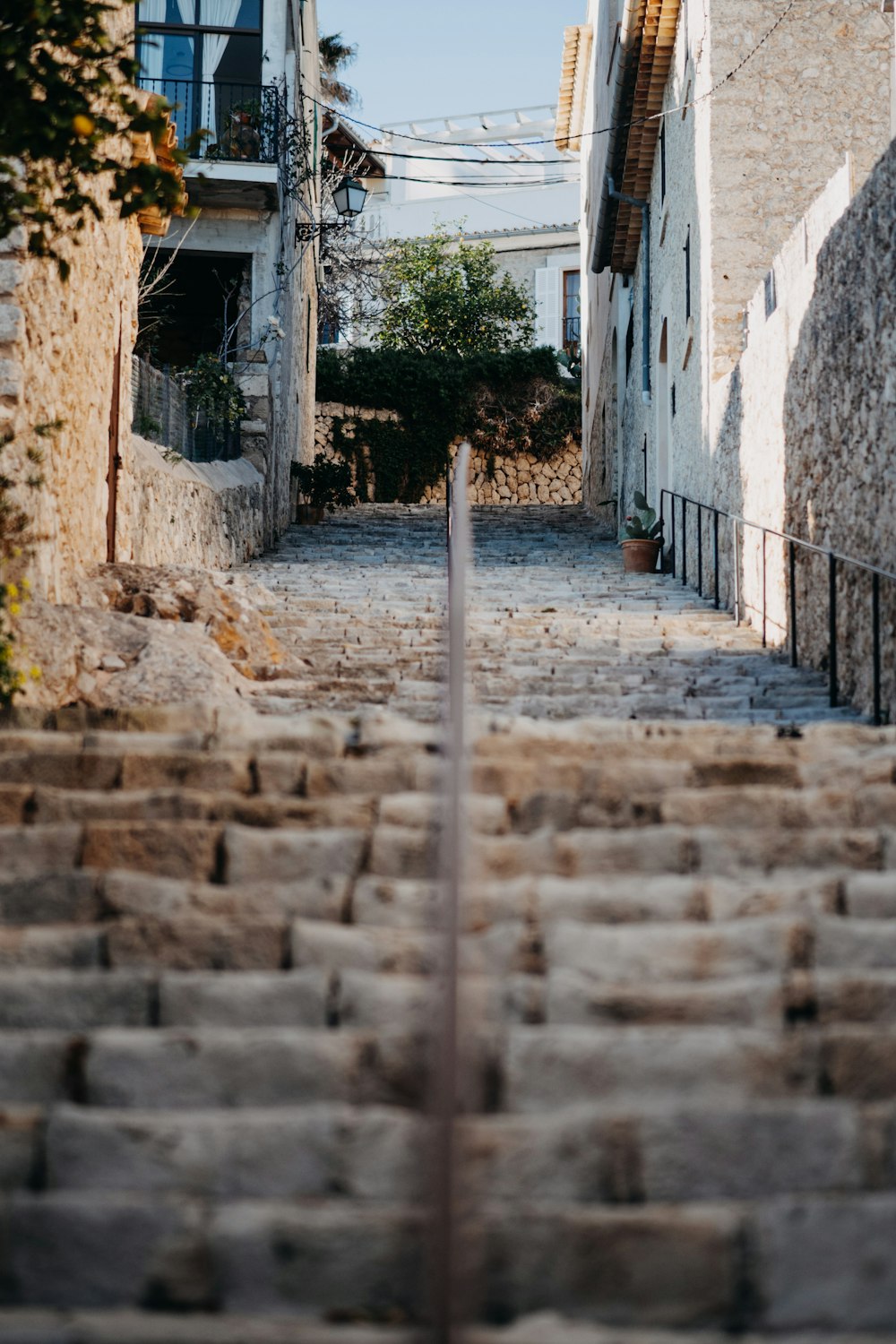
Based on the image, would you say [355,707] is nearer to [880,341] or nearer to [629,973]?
[880,341]

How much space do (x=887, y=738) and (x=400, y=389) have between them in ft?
66.1

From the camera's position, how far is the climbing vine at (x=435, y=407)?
23.7 metres

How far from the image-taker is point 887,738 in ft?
16.3

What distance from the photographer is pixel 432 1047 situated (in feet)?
9.80

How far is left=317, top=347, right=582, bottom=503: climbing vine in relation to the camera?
23734 millimetres

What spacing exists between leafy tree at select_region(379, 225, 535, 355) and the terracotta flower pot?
14074 millimetres

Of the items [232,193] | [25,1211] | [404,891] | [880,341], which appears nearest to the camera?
[25,1211]

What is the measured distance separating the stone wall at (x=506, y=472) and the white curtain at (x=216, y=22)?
8.13m

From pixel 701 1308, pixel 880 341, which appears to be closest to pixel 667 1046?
pixel 701 1308

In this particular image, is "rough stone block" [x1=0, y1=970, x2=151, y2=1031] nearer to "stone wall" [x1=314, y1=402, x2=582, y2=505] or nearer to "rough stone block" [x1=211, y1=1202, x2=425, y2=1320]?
"rough stone block" [x1=211, y1=1202, x2=425, y2=1320]

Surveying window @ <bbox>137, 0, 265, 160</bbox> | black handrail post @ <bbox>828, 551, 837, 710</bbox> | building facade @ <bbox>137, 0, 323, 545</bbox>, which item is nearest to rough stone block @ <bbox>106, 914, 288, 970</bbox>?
black handrail post @ <bbox>828, 551, 837, 710</bbox>

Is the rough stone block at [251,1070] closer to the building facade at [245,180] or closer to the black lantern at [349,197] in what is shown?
the building facade at [245,180]

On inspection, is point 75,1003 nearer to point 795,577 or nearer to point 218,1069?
point 218,1069

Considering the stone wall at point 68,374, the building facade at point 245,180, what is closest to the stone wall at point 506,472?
the building facade at point 245,180
